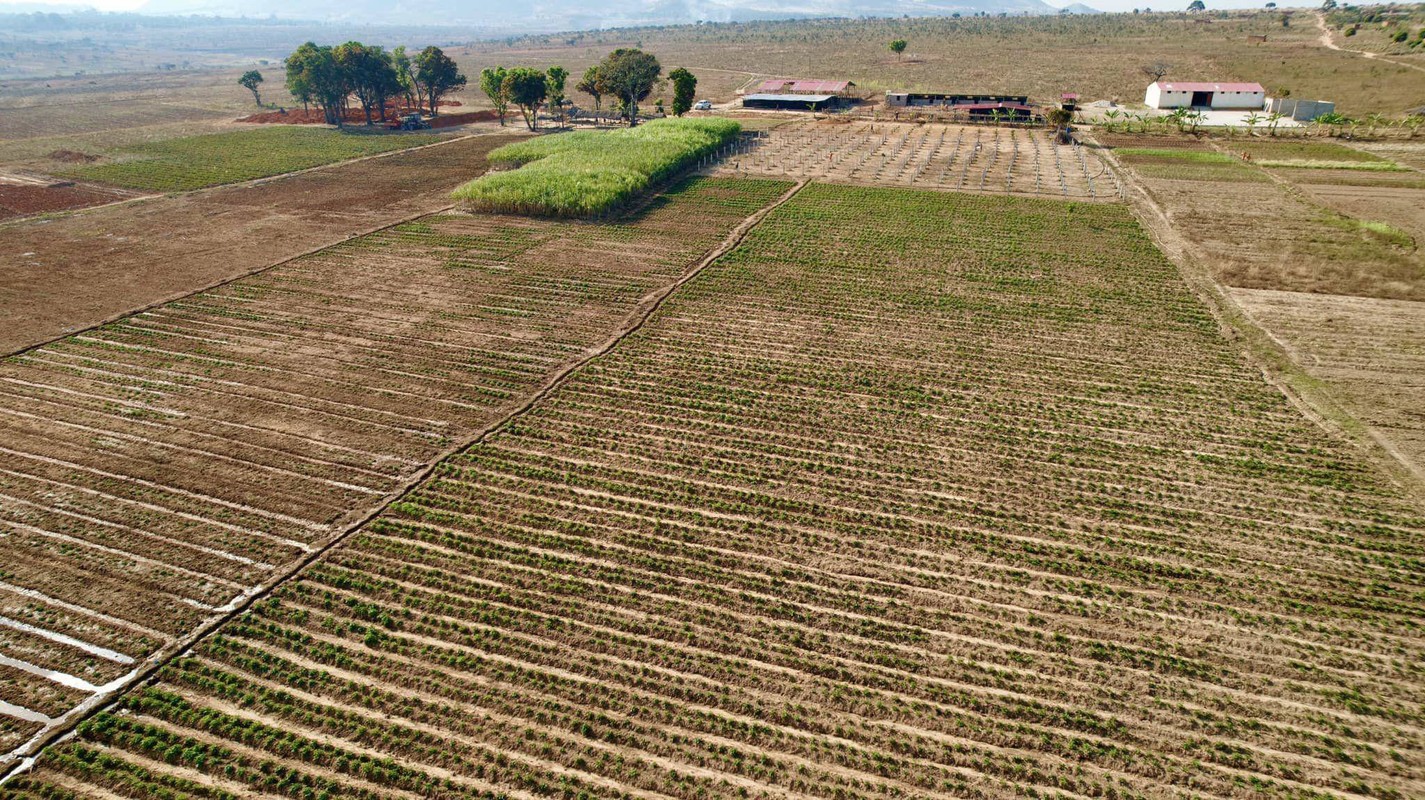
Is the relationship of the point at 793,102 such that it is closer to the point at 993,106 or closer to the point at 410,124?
the point at 993,106

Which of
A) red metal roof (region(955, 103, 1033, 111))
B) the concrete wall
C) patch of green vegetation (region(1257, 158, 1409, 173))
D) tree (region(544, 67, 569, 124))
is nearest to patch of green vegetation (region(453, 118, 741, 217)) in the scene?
tree (region(544, 67, 569, 124))

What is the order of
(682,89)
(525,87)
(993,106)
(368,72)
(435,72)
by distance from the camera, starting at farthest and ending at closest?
(435,72) < (993,106) < (682,89) < (368,72) < (525,87)

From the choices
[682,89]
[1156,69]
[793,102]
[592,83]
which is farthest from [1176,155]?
[592,83]

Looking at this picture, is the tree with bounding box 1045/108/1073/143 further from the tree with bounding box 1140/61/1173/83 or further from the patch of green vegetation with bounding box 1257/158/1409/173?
the tree with bounding box 1140/61/1173/83

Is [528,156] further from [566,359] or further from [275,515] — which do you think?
[275,515]

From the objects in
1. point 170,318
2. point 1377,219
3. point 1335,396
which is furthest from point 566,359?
point 1377,219

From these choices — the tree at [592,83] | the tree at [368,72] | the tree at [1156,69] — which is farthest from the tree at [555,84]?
the tree at [1156,69]
